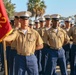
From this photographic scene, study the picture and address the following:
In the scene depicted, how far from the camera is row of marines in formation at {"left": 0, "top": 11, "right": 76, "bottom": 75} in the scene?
268 inches

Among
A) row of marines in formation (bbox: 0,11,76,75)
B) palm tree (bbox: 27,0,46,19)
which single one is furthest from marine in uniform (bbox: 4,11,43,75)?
palm tree (bbox: 27,0,46,19)

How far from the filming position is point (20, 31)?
6.84m

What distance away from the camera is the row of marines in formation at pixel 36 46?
6.80 metres

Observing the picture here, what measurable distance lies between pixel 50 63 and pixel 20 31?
1.72 meters

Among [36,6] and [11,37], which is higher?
[11,37]

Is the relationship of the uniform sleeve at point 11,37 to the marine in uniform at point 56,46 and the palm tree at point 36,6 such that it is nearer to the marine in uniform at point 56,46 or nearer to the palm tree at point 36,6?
the marine in uniform at point 56,46

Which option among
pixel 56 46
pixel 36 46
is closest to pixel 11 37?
pixel 36 46

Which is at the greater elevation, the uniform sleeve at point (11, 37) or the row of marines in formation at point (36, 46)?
the uniform sleeve at point (11, 37)

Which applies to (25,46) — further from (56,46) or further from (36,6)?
(36,6)

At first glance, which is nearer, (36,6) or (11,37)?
(11,37)

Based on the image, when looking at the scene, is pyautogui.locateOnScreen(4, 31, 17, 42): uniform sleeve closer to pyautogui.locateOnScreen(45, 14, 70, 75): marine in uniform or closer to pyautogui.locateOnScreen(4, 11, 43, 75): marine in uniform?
pyautogui.locateOnScreen(4, 11, 43, 75): marine in uniform

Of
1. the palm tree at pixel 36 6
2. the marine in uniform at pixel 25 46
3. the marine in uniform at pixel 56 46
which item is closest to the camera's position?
the marine in uniform at pixel 25 46

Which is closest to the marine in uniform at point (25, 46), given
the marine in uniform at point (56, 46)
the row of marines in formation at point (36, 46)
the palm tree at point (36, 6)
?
the row of marines in formation at point (36, 46)

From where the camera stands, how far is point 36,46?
7.06 meters
